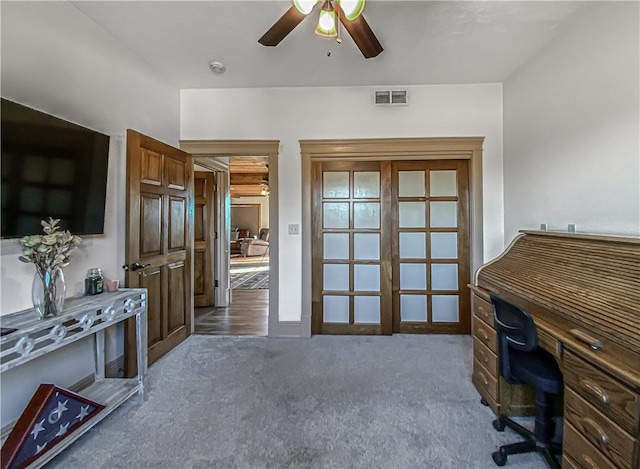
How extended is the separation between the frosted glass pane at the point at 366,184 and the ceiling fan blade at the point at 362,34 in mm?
1620

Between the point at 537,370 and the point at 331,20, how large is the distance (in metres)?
2.22

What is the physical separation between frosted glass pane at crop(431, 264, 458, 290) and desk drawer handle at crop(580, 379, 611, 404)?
2.36 meters

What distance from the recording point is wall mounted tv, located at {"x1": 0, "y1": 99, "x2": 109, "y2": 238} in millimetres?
1691

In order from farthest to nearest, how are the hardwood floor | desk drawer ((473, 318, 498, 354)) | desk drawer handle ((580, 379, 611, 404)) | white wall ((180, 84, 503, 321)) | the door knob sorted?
the hardwood floor < white wall ((180, 84, 503, 321)) < the door knob < desk drawer ((473, 318, 498, 354)) < desk drawer handle ((580, 379, 611, 404))

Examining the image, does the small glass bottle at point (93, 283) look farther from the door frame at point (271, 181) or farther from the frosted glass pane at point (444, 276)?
the frosted glass pane at point (444, 276)

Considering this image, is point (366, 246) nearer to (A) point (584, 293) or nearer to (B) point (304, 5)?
(A) point (584, 293)

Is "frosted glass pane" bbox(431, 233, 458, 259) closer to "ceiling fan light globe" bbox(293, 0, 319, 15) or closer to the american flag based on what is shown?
"ceiling fan light globe" bbox(293, 0, 319, 15)

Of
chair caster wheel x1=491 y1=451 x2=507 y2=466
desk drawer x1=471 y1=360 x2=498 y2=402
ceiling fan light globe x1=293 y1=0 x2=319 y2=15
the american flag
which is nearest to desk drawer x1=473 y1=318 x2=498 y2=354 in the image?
desk drawer x1=471 y1=360 x2=498 y2=402

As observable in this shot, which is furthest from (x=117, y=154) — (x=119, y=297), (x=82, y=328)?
(x=82, y=328)

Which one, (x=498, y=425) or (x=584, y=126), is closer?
(x=498, y=425)

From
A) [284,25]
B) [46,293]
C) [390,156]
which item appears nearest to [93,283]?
[46,293]

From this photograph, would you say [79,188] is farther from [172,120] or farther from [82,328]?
[172,120]

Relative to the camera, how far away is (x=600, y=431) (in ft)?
4.09

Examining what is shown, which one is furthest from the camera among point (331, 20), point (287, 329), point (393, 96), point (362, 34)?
point (287, 329)
